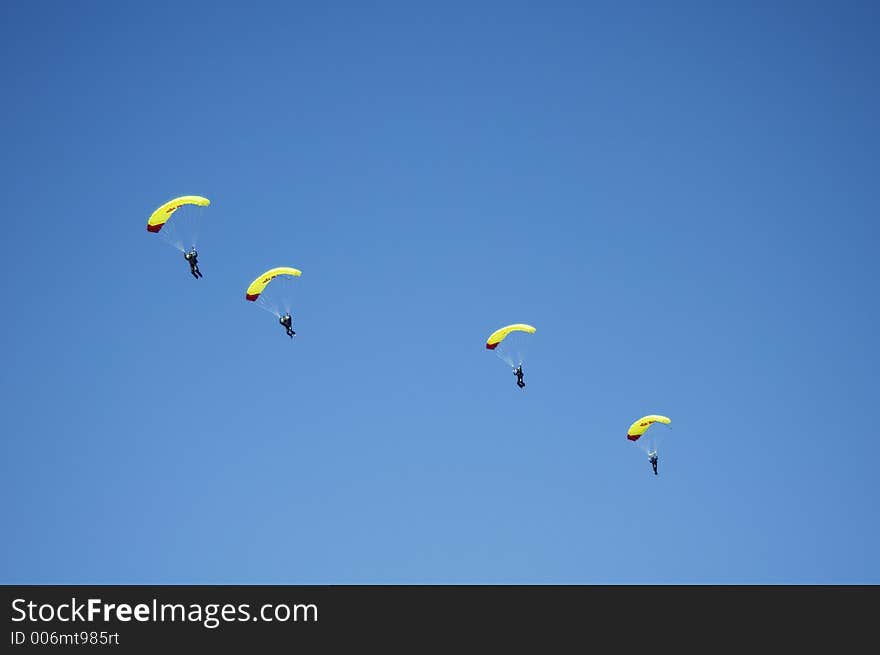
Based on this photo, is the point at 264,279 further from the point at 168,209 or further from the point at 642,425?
the point at 642,425

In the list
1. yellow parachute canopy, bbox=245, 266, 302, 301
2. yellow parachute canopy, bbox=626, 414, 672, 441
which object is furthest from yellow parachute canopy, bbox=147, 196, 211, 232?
yellow parachute canopy, bbox=626, 414, 672, 441

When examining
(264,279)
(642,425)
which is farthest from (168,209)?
(642,425)

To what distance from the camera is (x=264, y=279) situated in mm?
52875

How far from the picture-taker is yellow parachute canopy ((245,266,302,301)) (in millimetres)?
52344

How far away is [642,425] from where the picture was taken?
59.9 m

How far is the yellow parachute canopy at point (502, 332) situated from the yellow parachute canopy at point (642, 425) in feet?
19.6

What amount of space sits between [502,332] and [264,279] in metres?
9.75

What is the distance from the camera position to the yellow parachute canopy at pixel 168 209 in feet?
165

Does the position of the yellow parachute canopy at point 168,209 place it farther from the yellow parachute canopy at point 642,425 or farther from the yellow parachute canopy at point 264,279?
the yellow parachute canopy at point 642,425

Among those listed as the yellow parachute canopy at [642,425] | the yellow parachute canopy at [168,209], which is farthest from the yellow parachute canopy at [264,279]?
the yellow parachute canopy at [642,425]
